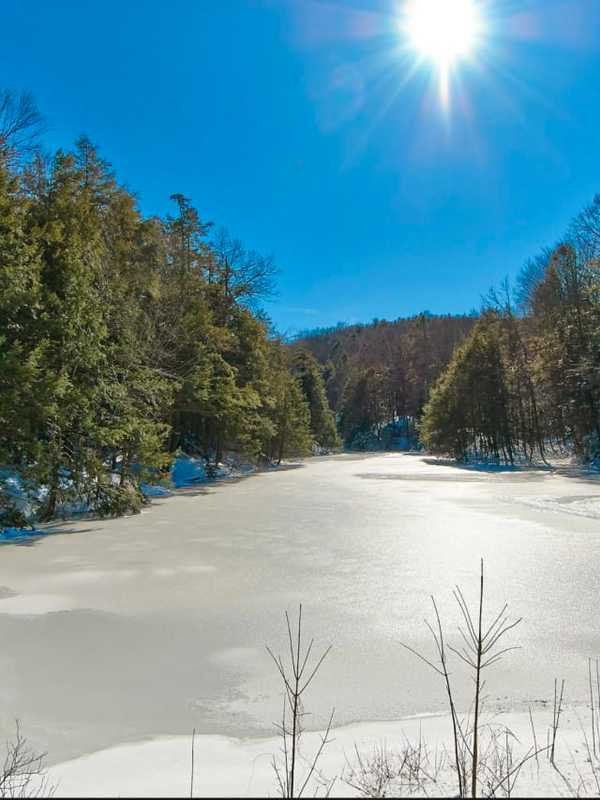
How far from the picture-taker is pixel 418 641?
12.3ft

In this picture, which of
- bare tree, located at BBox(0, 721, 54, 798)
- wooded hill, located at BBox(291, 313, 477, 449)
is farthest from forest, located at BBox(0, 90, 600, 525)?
wooded hill, located at BBox(291, 313, 477, 449)

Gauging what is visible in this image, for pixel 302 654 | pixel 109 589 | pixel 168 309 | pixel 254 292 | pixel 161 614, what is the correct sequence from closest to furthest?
pixel 302 654
pixel 161 614
pixel 109 589
pixel 168 309
pixel 254 292

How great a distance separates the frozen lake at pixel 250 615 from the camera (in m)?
2.82

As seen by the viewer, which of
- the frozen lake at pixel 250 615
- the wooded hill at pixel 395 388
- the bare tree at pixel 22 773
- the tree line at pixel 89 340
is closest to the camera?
the bare tree at pixel 22 773

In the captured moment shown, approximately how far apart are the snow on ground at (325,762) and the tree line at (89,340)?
6887 mm

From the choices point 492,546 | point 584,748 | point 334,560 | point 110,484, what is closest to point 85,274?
point 110,484

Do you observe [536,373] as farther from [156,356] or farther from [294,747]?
[294,747]

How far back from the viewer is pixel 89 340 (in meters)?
9.88

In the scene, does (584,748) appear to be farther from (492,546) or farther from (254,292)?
(254,292)

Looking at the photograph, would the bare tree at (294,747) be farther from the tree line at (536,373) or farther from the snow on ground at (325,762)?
the tree line at (536,373)

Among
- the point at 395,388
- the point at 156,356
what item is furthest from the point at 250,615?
the point at 395,388

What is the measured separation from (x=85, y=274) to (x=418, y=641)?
937 cm

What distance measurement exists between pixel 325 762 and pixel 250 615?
2.20 m

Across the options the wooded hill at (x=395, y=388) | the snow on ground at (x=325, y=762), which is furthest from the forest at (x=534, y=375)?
the wooded hill at (x=395, y=388)
